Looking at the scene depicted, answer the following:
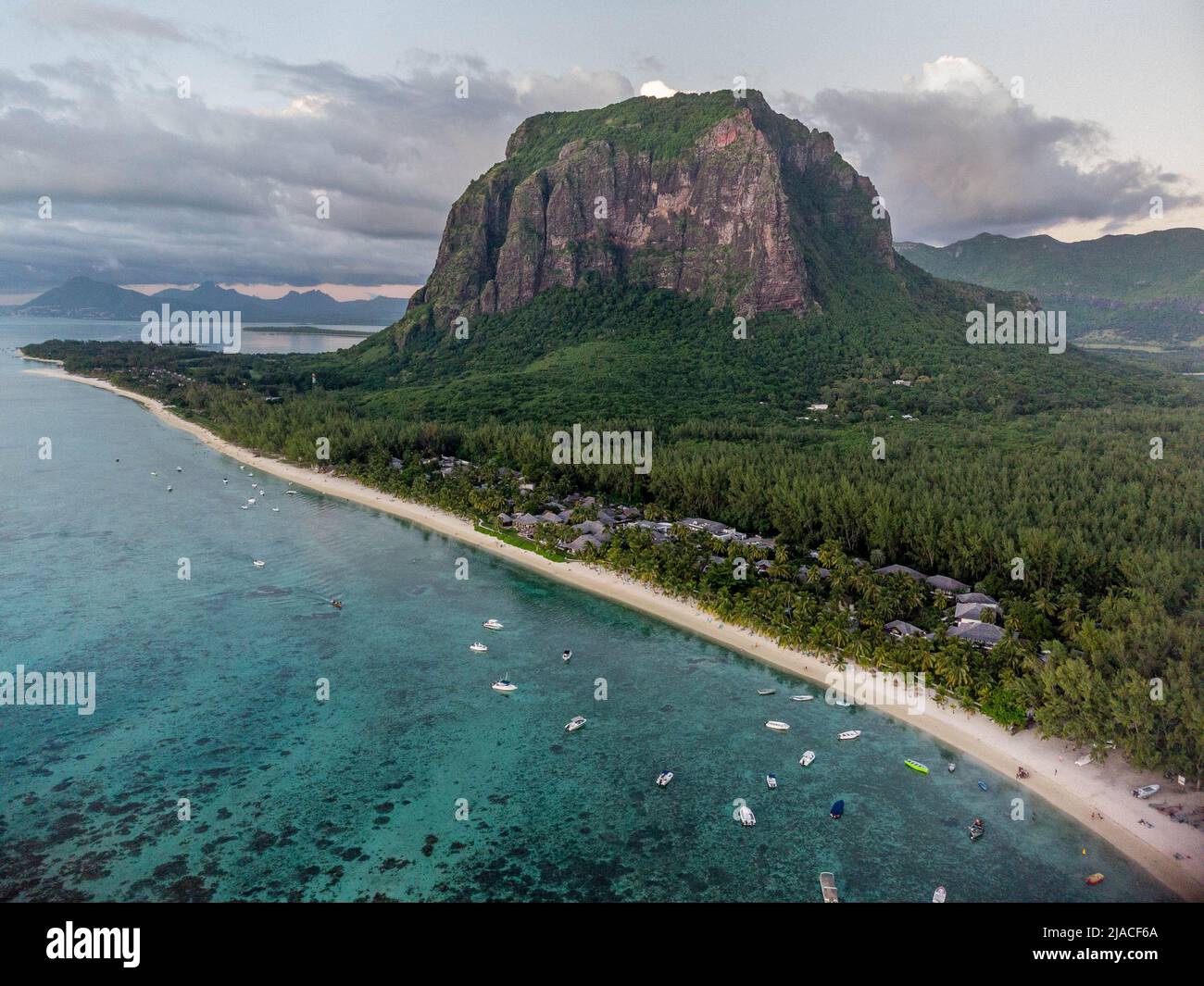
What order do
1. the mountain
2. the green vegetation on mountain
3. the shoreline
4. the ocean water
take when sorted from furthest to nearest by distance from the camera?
the mountain, the green vegetation on mountain, the shoreline, the ocean water

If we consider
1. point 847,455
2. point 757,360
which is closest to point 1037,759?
point 847,455

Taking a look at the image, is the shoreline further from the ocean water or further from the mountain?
the mountain

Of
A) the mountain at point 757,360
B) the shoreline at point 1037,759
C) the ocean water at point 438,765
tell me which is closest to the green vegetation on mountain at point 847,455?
the mountain at point 757,360

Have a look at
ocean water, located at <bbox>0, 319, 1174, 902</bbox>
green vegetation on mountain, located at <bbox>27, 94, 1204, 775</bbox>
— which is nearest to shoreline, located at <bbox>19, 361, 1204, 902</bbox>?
ocean water, located at <bbox>0, 319, 1174, 902</bbox>

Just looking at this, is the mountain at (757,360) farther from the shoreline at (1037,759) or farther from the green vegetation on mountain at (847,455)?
the shoreline at (1037,759)

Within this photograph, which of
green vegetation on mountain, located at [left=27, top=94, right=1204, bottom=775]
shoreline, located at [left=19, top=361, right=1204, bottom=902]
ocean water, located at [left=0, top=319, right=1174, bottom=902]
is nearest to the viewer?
ocean water, located at [left=0, top=319, right=1174, bottom=902]
